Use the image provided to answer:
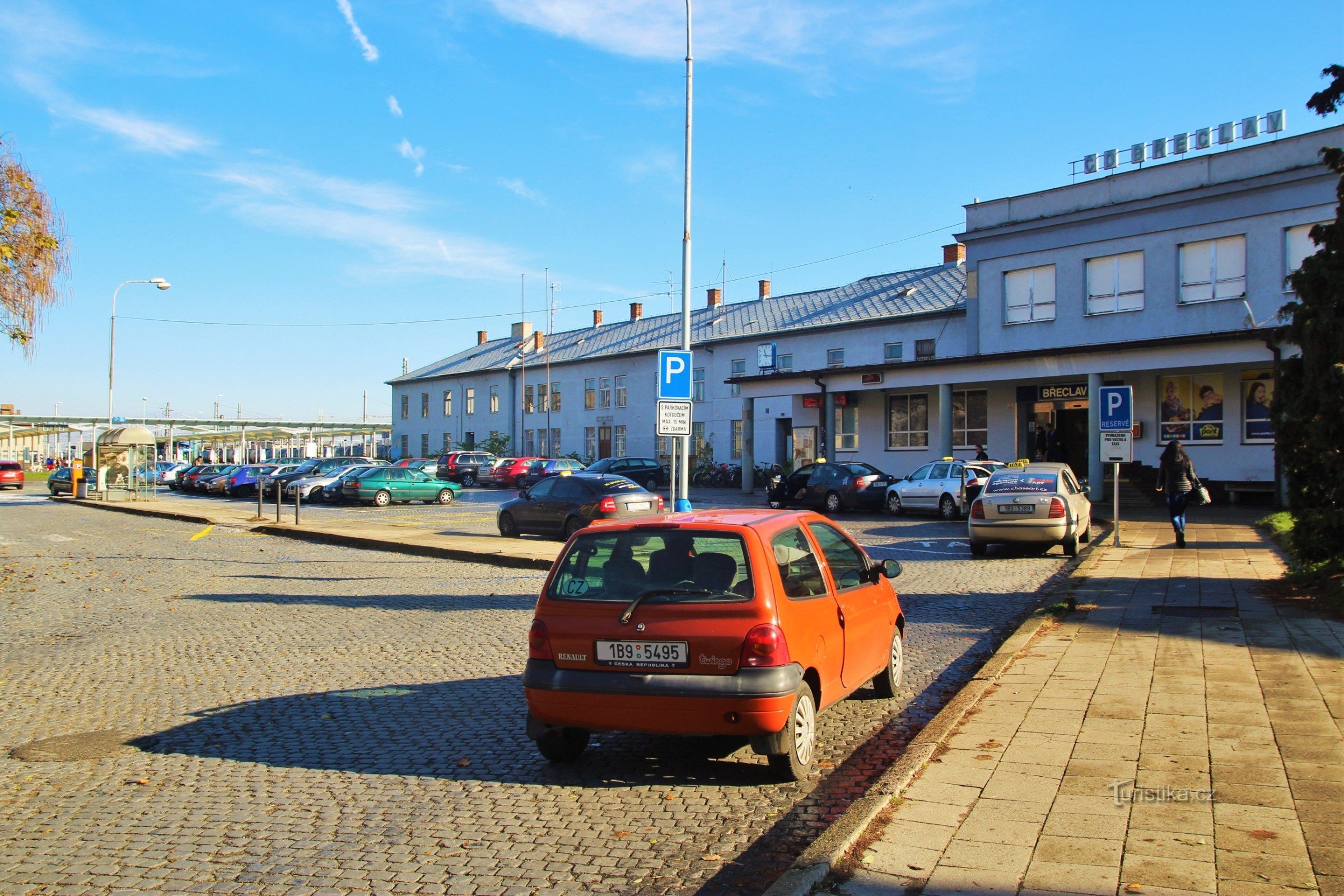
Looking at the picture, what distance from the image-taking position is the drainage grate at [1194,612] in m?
10.1

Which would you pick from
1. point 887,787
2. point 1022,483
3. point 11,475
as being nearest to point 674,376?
point 1022,483

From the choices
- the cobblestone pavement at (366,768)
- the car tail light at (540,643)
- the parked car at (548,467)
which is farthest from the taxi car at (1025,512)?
the parked car at (548,467)

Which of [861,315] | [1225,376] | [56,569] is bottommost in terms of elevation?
[56,569]

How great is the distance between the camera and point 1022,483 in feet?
55.4

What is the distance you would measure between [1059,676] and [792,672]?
10.8 feet

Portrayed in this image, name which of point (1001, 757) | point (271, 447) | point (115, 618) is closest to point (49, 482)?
point (115, 618)

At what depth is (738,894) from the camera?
403cm

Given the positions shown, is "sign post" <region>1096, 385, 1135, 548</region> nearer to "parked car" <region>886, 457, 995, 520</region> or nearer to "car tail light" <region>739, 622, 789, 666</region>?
"parked car" <region>886, 457, 995, 520</region>

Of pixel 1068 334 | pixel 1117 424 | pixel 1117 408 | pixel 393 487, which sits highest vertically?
pixel 1068 334

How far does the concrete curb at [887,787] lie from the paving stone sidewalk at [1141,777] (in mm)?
86

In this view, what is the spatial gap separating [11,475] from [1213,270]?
2473 inches

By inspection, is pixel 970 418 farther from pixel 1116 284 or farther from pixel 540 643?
pixel 540 643

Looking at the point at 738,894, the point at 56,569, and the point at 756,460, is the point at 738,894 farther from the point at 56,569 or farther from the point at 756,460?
the point at 756,460

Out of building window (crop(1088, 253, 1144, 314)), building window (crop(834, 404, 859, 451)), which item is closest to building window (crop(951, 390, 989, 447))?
building window (crop(834, 404, 859, 451))
